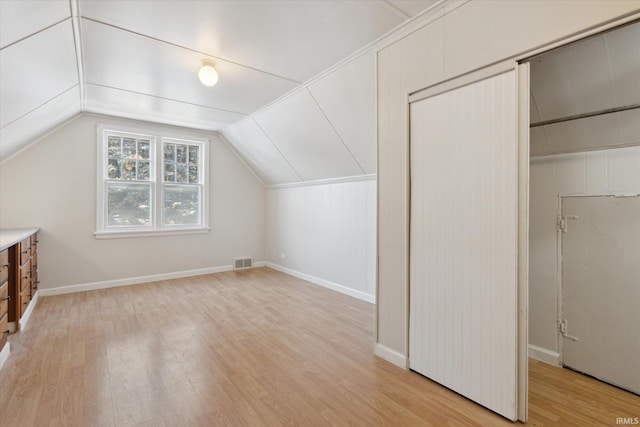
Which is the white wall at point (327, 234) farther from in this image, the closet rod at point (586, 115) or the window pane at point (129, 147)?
the window pane at point (129, 147)

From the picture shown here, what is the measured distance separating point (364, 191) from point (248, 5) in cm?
255

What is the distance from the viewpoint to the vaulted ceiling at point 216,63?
6.79 feet

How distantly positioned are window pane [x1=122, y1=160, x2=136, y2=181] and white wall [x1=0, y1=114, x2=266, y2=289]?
389 millimetres

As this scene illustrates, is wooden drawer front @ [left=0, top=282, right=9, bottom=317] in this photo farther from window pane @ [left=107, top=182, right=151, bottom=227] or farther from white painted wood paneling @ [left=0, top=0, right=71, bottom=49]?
window pane @ [left=107, top=182, right=151, bottom=227]

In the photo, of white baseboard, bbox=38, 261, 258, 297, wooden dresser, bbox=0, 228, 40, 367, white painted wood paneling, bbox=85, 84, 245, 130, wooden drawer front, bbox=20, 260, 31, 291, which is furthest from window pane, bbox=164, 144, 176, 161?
wooden drawer front, bbox=20, 260, 31, 291

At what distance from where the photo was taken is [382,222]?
8.12 feet

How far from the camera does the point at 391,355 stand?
7.80 ft

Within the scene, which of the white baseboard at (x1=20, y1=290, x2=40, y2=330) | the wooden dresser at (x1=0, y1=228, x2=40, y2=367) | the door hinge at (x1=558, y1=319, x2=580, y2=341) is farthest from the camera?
the white baseboard at (x1=20, y1=290, x2=40, y2=330)

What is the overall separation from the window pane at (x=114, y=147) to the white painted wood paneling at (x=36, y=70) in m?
1.68

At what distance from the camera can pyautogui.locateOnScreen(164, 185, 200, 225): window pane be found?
16.9ft

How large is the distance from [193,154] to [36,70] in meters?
3.09

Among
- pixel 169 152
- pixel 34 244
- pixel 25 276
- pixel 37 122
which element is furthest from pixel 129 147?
pixel 25 276

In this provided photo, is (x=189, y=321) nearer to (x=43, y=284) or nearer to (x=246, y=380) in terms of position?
(x=246, y=380)

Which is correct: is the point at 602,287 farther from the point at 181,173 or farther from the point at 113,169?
the point at 113,169
